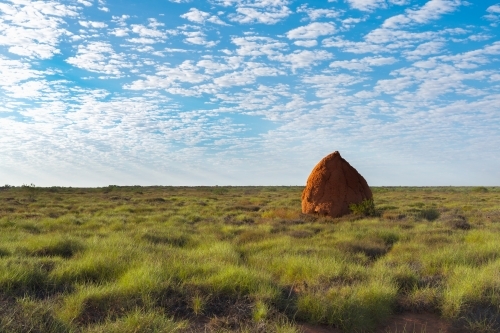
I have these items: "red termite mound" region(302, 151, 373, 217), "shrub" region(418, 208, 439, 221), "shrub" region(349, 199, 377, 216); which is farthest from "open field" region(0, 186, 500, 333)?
"shrub" region(418, 208, 439, 221)

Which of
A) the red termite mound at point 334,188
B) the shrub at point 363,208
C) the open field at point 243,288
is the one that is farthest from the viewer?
the red termite mound at point 334,188

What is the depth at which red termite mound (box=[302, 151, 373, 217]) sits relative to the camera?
16906 millimetres

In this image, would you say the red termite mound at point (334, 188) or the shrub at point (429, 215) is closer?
the red termite mound at point (334, 188)

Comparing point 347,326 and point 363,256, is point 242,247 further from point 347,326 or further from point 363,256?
point 347,326

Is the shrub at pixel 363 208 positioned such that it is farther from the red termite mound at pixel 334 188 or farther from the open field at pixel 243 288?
the open field at pixel 243 288

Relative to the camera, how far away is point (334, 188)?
17109mm

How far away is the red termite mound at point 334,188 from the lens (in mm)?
16906

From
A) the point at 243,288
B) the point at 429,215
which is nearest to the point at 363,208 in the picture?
the point at 429,215

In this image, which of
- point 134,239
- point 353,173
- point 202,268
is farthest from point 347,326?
point 353,173

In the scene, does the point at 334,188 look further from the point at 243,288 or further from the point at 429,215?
the point at 243,288

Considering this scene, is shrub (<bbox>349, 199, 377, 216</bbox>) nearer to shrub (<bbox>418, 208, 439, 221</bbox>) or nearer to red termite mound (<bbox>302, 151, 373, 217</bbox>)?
red termite mound (<bbox>302, 151, 373, 217</bbox>)

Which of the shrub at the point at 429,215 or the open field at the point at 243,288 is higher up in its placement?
the shrub at the point at 429,215

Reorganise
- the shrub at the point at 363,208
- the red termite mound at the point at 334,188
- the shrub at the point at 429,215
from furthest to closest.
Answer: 1. the shrub at the point at 429,215
2. the red termite mound at the point at 334,188
3. the shrub at the point at 363,208

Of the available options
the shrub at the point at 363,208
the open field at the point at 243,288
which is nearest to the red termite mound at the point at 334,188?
the shrub at the point at 363,208
